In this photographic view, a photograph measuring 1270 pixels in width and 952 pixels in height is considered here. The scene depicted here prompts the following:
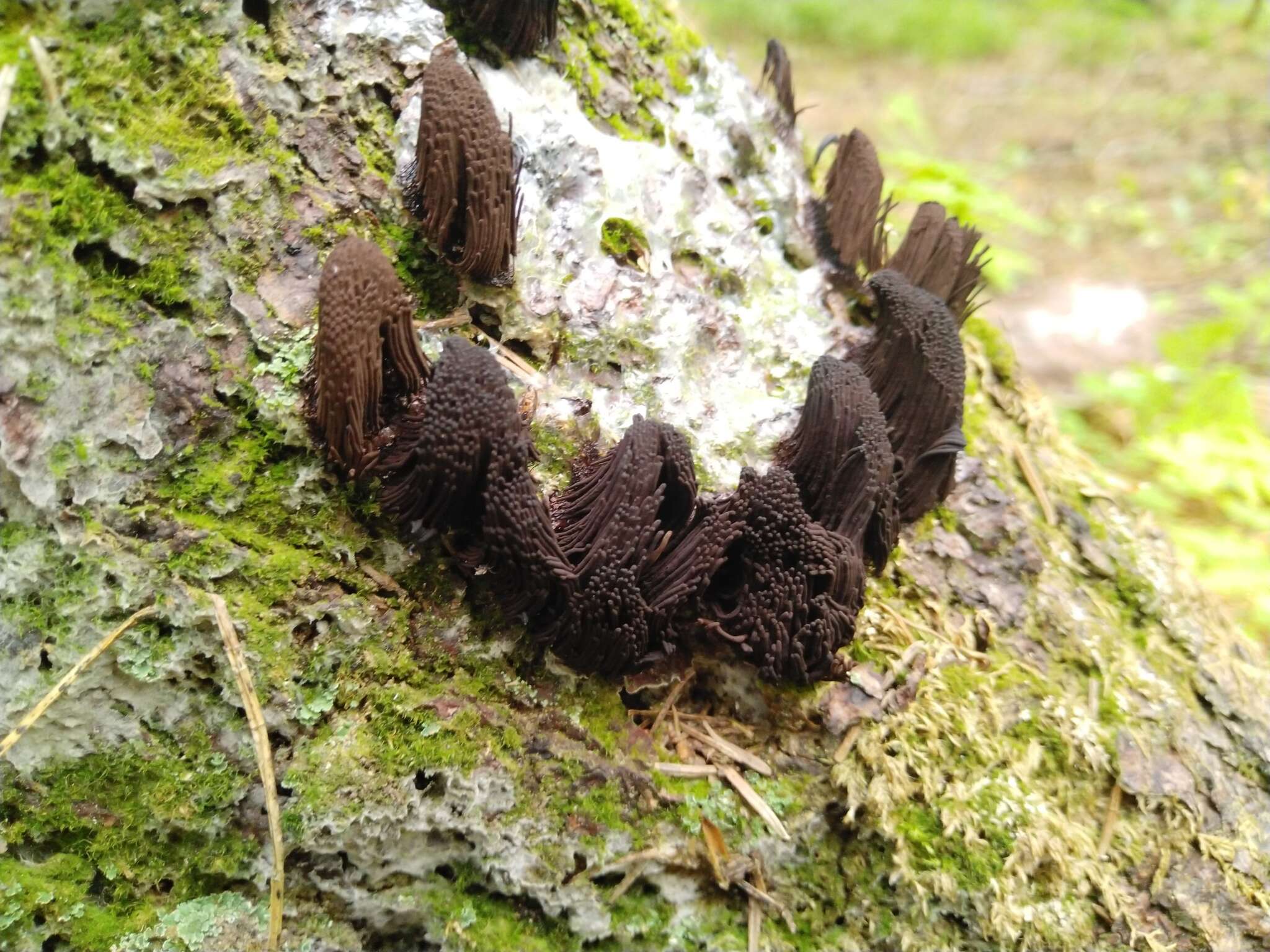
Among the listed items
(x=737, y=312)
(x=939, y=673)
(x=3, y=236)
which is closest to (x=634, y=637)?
(x=939, y=673)

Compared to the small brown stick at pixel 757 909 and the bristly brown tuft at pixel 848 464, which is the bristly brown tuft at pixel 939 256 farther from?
the small brown stick at pixel 757 909

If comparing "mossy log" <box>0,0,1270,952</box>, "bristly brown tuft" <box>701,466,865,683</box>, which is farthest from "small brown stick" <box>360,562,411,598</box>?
"bristly brown tuft" <box>701,466,865,683</box>

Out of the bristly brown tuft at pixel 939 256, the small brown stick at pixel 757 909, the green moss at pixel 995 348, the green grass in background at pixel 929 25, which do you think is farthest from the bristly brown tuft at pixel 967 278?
the green grass in background at pixel 929 25

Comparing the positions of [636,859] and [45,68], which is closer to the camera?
[45,68]

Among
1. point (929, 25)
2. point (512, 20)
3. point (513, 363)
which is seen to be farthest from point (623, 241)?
point (929, 25)

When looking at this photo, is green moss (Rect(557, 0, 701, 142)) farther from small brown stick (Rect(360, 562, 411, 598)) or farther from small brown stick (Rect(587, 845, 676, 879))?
small brown stick (Rect(587, 845, 676, 879))

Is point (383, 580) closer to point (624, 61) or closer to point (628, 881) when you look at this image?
point (628, 881)

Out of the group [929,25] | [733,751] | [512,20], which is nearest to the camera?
[733,751]

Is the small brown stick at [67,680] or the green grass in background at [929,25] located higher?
the green grass in background at [929,25]
